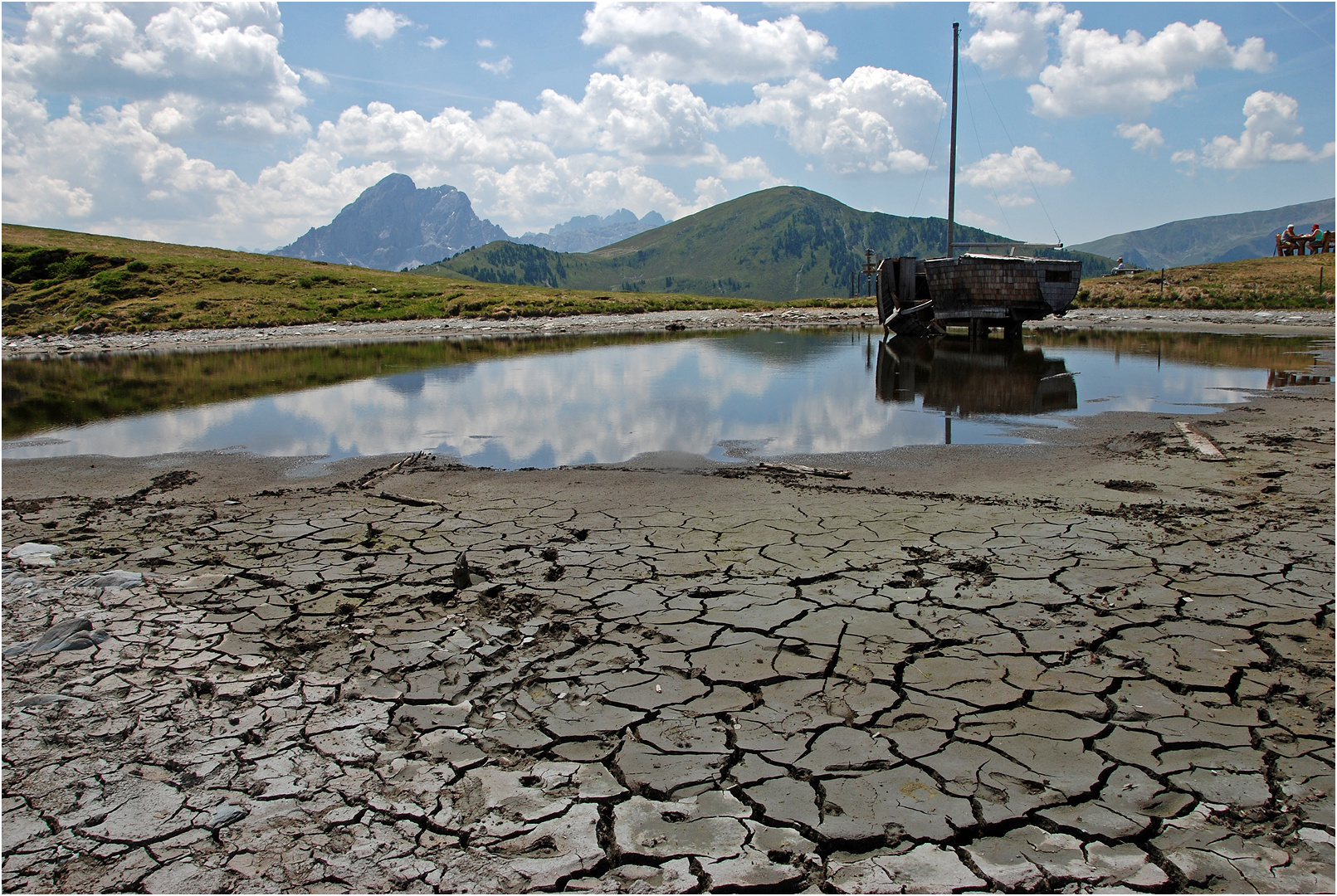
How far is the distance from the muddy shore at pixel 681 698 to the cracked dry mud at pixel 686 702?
0.02m

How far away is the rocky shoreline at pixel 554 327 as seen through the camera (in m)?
34.7

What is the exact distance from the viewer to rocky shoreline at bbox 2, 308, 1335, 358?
34.7 metres

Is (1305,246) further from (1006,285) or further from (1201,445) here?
(1201,445)

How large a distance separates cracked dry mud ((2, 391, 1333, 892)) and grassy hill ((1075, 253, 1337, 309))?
4649 cm

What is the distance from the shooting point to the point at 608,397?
15.9m

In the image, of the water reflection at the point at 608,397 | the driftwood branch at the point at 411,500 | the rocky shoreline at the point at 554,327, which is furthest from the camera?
the rocky shoreline at the point at 554,327

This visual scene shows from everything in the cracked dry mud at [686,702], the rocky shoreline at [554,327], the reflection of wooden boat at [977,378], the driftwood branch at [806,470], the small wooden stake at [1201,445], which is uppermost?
the rocky shoreline at [554,327]

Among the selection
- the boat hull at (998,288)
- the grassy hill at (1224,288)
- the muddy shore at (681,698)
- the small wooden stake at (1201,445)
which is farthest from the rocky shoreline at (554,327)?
the muddy shore at (681,698)

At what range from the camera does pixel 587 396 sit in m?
16.0

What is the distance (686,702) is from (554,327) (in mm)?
39950

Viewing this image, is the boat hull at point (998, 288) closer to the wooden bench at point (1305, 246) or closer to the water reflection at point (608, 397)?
the water reflection at point (608, 397)

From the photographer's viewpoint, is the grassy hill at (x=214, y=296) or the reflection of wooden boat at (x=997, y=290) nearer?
the reflection of wooden boat at (x=997, y=290)

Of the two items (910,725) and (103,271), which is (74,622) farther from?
(103,271)

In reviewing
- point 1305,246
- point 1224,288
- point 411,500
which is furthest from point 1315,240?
point 411,500
